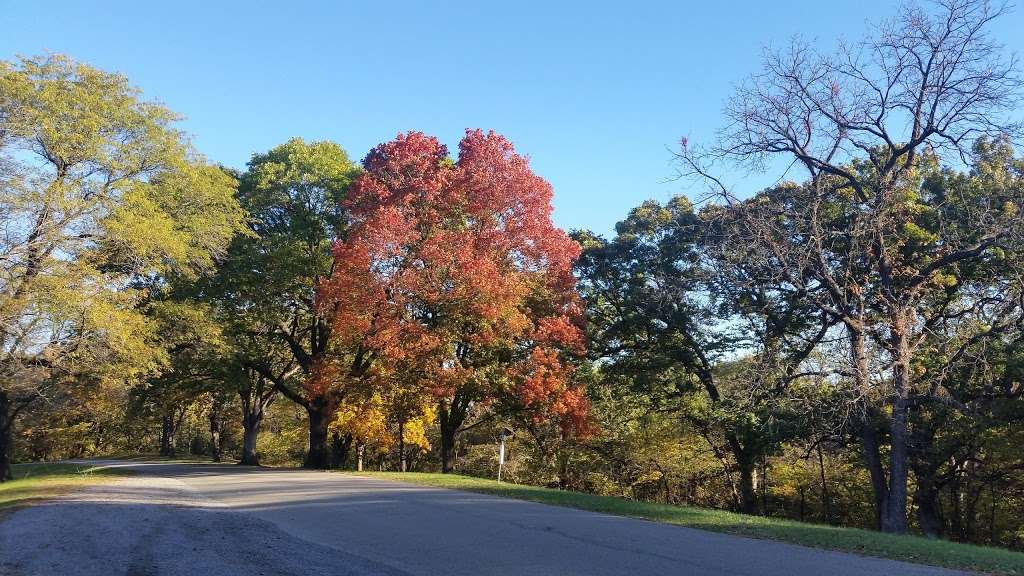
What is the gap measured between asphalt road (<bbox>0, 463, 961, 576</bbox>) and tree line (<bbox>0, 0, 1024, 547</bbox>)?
259 inches

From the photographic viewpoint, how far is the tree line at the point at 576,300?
1471 cm

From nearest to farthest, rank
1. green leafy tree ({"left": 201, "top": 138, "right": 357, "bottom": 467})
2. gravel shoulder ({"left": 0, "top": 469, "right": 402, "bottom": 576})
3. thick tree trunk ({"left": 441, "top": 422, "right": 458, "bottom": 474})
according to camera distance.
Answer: gravel shoulder ({"left": 0, "top": 469, "right": 402, "bottom": 576}) < green leafy tree ({"left": 201, "top": 138, "right": 357, "bottom": 467}) < thick tree trunk ({"left": 441, "top": 422, "right": 458, "bottom": 474})

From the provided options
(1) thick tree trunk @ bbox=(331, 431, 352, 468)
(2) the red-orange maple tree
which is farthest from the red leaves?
(1) thick tree trunk @ bbox=(331, 431, 352, 468)

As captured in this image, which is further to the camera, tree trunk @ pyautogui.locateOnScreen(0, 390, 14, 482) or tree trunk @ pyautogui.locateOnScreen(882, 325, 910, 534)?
tree trunk @ pyautogui.locateOnScreen(0, 390, 14, 482)

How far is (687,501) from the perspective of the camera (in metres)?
29.1

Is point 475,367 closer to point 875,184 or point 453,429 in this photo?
point 453,429

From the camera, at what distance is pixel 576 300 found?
22.0 meters

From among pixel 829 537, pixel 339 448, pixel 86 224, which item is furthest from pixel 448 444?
pixel 829 537

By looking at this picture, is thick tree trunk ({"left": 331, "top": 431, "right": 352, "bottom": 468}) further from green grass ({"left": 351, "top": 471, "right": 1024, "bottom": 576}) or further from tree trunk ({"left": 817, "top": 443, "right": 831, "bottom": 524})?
tree trunk ({"left": 817, "top": 443, "right": 831, "bottom": 524})

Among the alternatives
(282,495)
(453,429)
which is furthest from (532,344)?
(282,495)

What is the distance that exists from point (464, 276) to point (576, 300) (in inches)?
177

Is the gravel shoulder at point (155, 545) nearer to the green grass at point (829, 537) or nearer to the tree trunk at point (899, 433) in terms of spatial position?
the green grass at point (829, 537)

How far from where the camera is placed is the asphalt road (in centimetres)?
671

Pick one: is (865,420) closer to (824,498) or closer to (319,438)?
(824,498)
